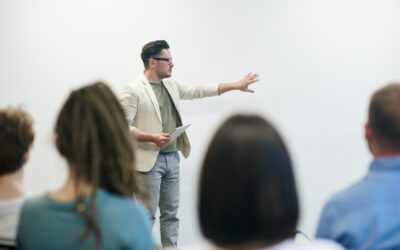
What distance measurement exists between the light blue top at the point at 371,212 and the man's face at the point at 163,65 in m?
1.99

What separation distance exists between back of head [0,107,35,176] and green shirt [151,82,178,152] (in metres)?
1.66

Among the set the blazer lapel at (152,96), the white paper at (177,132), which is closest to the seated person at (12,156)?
the white paper at (177,132)

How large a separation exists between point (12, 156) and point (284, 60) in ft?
7.63

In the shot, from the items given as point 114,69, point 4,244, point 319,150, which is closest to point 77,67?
point 114,69

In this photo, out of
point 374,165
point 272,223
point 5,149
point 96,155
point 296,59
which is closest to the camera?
point 272,223

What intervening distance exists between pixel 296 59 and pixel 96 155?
2.47 m

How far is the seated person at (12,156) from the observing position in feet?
4.46

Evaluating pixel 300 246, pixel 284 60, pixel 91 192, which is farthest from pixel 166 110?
pixel 300 246

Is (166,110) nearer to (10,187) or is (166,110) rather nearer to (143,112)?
(143,112)

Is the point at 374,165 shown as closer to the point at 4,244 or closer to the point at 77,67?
the point at 4,244

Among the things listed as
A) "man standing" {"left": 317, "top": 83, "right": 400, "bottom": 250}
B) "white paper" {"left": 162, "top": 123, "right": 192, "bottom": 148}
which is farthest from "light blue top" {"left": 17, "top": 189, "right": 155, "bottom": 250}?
"white paper" {"left": 162, "top": 123, "right": 192, "bottom": 148}

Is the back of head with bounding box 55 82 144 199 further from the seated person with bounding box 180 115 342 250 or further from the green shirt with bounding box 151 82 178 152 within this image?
the green shirt with bounding box 151 82 178 152

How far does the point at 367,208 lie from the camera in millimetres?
1200

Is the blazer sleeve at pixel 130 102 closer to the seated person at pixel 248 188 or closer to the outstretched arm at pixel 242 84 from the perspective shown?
the outstretched arm at pixel 242 84
